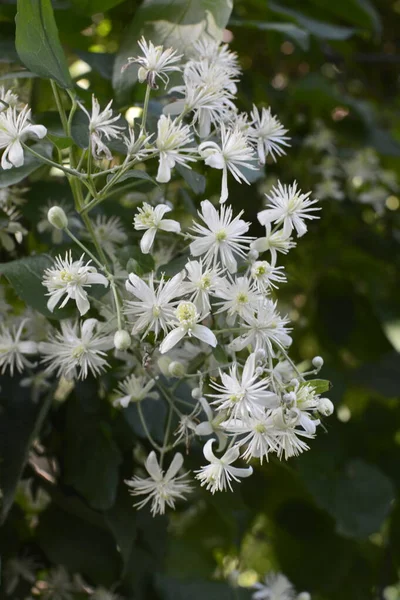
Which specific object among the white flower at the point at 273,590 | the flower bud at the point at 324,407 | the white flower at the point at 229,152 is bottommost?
the white flower at the point at 273,590

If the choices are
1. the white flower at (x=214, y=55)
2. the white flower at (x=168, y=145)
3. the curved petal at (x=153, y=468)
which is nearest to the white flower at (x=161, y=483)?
the curved petal at (x=153, y=468)

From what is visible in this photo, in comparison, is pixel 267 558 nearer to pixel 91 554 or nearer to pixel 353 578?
pixel 353 578

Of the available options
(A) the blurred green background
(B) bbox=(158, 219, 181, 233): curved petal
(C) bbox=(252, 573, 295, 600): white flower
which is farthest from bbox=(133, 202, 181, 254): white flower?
(C) bbox=(252, 573, 295, 600): white flower

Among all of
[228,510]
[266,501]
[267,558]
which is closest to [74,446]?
[228,510]

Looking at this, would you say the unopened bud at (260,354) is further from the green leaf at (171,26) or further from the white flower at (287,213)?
the green leaf at (171,26)

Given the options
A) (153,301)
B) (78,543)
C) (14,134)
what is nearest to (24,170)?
(14,134)

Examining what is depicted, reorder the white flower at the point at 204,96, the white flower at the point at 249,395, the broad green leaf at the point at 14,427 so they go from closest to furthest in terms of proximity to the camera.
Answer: the white flower at the point at 249,395 → the white flower at the point at 204,96 → the broad green leaf at the point at 14,427

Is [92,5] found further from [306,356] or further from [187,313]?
[306,356]
